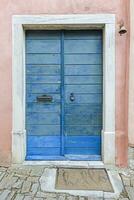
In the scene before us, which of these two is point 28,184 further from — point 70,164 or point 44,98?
point 44,98

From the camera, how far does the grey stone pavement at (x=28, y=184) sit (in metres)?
3.93

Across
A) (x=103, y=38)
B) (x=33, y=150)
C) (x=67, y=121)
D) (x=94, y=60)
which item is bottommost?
(x=33, y=150)

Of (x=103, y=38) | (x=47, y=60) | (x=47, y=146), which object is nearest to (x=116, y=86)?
(x=103, y=38)

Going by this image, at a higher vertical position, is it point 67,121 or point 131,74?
point 131,74

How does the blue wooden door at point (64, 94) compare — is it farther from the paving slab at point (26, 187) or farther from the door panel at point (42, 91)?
the paving slab at point (26, 187)

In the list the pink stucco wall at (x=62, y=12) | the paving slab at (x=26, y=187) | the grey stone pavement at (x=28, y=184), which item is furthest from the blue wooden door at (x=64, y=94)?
the paving slab at (x=26, y=187)

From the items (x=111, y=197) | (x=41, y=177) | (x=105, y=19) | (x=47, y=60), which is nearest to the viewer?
(x=111, y=197)

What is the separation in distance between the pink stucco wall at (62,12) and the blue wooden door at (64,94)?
0.38m

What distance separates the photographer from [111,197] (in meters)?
3.96

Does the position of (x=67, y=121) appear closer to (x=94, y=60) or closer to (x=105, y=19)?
(x=94, y=60)

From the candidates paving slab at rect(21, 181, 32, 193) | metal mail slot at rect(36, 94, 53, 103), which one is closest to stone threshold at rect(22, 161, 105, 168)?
paving slab at rect(21, 181, 32, 193)

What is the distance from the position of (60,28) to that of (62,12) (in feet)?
0.93

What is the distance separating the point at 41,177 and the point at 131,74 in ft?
7.16

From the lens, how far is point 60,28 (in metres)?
5.13
